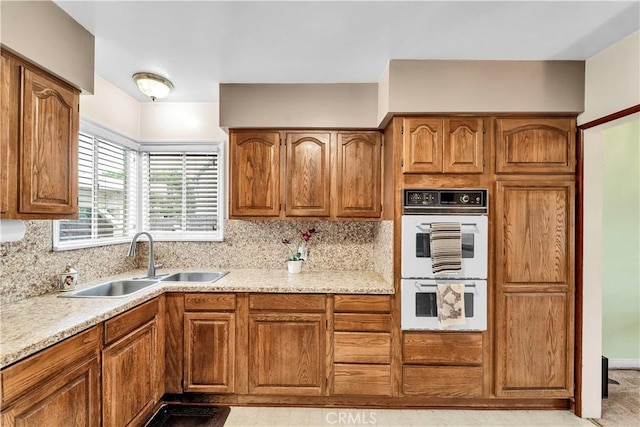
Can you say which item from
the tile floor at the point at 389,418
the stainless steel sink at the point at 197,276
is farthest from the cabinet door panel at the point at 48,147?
the tile floor at the point at 389,418

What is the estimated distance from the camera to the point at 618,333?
3170mm

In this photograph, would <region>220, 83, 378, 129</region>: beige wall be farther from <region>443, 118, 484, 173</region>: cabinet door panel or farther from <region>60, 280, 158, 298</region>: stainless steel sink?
<region>60, 280, 158, 298</region>: stainless steel sink

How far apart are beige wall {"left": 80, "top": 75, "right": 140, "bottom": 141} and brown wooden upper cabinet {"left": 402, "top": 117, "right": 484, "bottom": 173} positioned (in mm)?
2313

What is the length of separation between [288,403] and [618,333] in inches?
123

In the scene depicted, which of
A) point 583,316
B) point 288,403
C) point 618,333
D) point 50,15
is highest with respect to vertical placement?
point 50,15

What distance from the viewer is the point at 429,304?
2.40m

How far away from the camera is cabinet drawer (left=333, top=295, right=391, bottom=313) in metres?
2.44

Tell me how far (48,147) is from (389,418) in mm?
2637

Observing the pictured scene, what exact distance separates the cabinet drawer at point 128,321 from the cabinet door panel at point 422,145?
77.3 inches

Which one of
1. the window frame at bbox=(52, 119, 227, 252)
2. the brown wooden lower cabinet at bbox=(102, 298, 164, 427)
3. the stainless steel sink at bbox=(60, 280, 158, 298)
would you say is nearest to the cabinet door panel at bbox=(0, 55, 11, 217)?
the brown wooden lower cabinet at bbox=(102, 298, 164, 427)

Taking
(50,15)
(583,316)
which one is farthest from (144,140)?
(583,316)

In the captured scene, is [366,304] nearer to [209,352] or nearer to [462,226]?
[462,226]

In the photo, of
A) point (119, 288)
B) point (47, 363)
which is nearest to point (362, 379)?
point (47, 363)

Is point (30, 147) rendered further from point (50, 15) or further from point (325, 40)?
point (325, 40)
